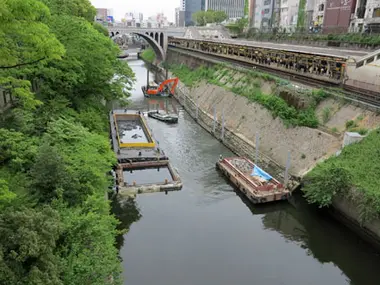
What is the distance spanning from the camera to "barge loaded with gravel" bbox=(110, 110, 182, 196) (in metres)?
22.8

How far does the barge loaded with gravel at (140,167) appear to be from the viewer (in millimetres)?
22797

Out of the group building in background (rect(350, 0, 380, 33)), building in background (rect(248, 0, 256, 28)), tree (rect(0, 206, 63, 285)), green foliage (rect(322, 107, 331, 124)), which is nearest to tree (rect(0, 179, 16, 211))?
tree (rect(0, 206, 63, 285))

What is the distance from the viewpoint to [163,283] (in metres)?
15.1

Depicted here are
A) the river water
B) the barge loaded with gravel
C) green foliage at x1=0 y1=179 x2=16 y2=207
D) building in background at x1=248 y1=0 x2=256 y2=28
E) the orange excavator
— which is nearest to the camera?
green foliage at x1=0 y1=179 x2=16 y2=207

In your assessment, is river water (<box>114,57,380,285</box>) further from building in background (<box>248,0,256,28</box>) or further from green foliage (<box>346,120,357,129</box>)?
building in background (<box>248,0,256,28</box>)

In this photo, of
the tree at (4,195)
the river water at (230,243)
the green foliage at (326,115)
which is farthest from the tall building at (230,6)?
the tree at (4,195)

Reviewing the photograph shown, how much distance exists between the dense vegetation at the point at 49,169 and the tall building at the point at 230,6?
180030 millimetres

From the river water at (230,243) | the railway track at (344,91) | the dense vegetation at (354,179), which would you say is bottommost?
the river water at (230,243)

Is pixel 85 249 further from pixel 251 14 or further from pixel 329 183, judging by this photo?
pixel 251 14

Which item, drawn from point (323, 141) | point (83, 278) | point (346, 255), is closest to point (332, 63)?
point (323, 141)

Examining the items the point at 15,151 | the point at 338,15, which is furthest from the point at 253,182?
the point at 338,15

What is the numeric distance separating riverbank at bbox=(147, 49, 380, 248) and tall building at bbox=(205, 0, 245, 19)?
164239 millimetres

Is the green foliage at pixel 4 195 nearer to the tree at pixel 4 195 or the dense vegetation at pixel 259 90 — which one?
the tree at pixel 4 195

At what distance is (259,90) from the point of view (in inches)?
1389
